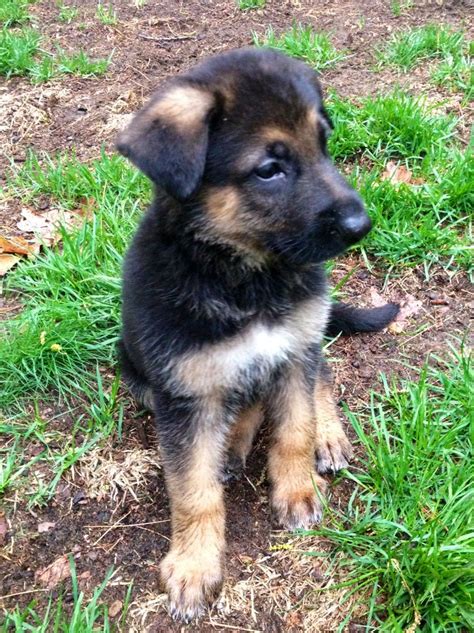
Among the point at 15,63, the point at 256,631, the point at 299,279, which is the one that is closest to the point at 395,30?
the point at 15,63

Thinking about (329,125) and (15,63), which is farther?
(15,63)

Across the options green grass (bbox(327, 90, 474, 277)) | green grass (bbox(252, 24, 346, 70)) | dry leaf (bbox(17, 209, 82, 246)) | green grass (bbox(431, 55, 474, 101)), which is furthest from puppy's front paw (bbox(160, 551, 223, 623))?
green grass (bbox(252, 24, 346, 70))

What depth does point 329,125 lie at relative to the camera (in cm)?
268

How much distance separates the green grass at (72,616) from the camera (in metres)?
2.49

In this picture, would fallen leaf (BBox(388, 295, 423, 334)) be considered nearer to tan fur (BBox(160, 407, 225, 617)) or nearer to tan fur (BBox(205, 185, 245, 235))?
tan fur (BBox(160, 407, 225, 617))

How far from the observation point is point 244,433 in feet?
10.5

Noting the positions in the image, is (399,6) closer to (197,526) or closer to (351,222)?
(351,222)

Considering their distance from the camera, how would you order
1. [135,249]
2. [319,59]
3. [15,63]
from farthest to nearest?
[15,63] < [319,59] < [135,249]

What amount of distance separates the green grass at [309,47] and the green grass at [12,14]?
2693 millimetres

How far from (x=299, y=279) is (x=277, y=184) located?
465mm

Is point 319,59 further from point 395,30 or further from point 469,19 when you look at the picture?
point 469,19

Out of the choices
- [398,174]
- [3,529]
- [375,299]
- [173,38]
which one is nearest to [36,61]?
[173,38]

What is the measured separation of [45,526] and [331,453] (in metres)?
1.38

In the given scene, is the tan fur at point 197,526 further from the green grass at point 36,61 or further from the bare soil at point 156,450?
the green grass at point 36,61
